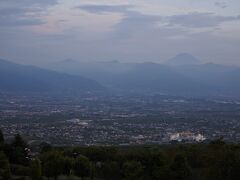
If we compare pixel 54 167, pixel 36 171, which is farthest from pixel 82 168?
pixel 36 171

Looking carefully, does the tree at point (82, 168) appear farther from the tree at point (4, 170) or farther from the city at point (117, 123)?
the city at point (117, 123)

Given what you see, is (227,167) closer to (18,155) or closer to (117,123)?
(18,155)

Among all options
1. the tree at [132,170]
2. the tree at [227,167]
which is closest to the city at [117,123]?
the tree at [132,170]

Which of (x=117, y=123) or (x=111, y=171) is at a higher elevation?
(x=111, y=171)

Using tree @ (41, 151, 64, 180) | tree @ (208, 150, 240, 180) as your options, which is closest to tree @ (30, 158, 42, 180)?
tree @ (41, 151, 64, 180)

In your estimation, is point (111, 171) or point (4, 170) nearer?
point (4, 170)
